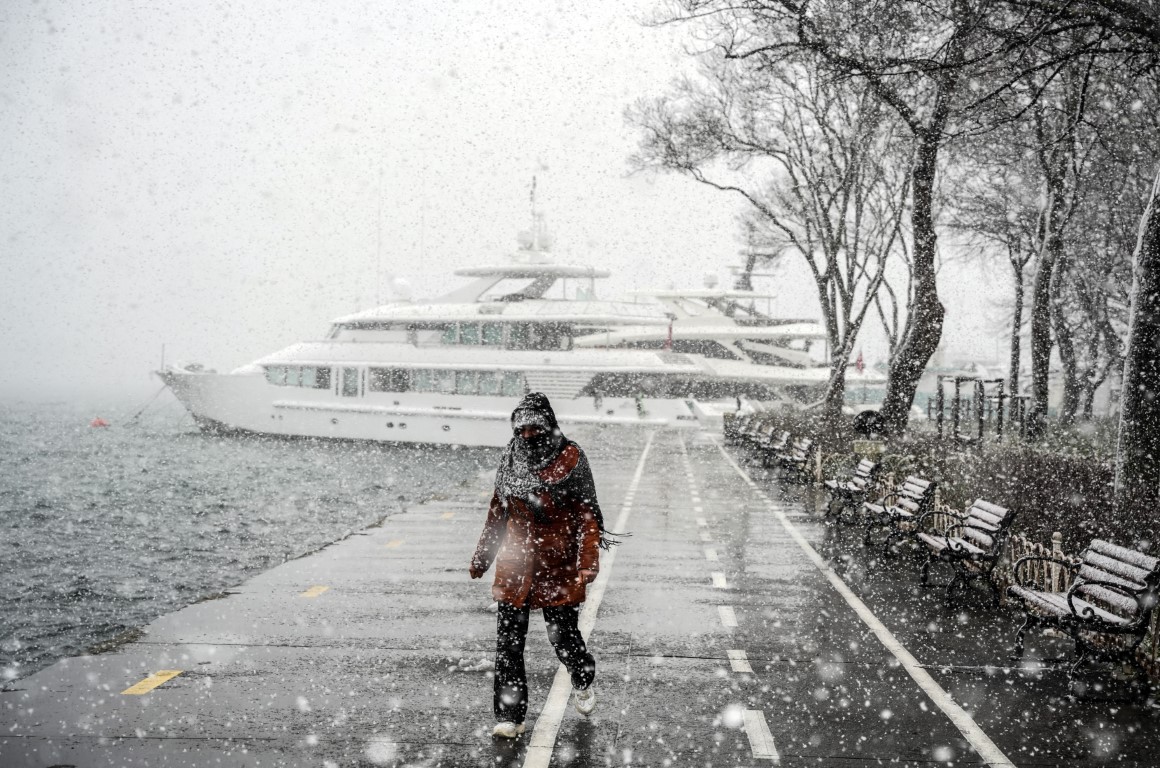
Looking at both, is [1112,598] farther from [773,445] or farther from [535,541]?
[773,445]

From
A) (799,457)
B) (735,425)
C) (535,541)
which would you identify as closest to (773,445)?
(799,457)

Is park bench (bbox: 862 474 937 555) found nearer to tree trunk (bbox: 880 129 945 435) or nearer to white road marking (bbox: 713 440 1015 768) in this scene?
white road marking (bbox: 713 440 1015 768)

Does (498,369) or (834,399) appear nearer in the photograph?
(834,399)

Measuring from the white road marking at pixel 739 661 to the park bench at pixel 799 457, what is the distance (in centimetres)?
1211

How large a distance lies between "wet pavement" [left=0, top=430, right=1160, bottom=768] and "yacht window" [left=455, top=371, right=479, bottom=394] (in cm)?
3192

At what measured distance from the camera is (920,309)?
→ 58.2ft

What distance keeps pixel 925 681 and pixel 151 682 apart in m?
4.72

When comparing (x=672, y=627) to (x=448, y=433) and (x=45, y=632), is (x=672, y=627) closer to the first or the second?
(x=45, y=632)

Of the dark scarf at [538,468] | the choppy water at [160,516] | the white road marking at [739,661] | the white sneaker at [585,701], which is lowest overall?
the choppy water at [160,516]

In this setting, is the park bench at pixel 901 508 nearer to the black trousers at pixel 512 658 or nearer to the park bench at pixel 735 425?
the black trousers at pixel 512 658

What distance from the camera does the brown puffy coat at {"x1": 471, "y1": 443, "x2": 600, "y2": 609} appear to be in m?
5.19

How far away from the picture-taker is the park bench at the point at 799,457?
1894cm

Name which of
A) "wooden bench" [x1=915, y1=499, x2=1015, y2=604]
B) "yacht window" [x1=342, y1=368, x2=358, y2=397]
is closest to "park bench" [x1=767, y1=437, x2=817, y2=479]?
"wooden bench" [x1=915, y1=499, x2=1015, y2=604]

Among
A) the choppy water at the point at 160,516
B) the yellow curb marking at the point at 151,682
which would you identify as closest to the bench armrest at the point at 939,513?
the yellow curb marking at the point at 151,682
